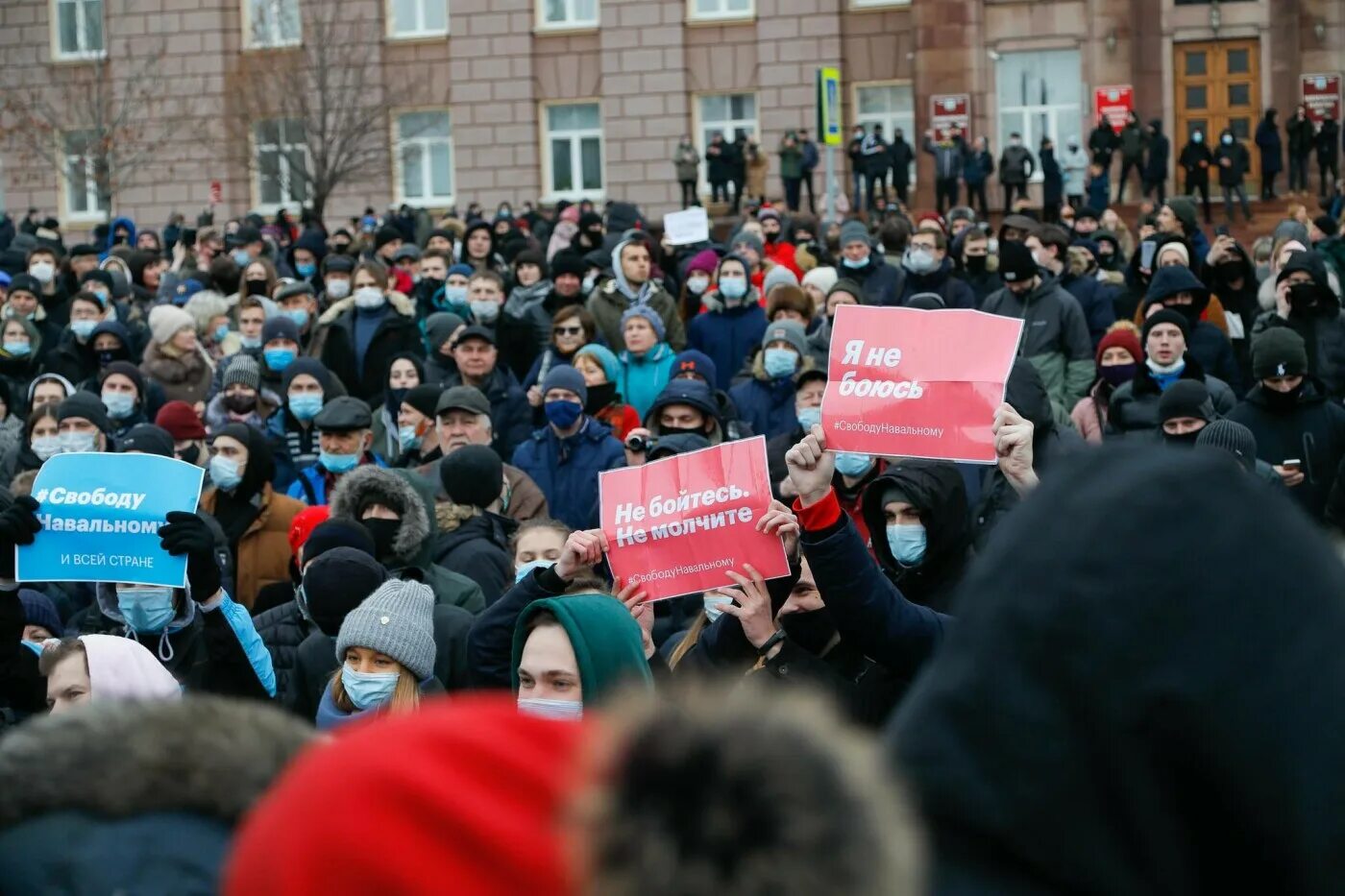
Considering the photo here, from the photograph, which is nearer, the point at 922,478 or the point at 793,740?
the point at 793,740

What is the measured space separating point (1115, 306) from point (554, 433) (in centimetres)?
561

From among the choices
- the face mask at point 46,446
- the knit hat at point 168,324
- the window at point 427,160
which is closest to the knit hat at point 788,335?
the face mask at point 46,446

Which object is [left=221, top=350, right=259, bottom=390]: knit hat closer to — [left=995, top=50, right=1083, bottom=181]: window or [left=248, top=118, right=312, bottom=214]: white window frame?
[left=248, top=118, right=312, bottom=214]: white window frame

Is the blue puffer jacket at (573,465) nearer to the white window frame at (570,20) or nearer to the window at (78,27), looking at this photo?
the white window frame at (570,20)

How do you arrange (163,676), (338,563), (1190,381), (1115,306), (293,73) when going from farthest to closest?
1. (293,73)
2. (1115,306)
3. (1190,381)
4. (338,563)
5. (163,676)

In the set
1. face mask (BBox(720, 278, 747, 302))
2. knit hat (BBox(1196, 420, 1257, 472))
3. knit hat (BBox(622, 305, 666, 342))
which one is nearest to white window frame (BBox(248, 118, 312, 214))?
face mask (BBox(720, 278, 747, 302))

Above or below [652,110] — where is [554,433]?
below

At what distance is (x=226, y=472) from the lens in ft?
29.6

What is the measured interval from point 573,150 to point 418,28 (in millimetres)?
4118

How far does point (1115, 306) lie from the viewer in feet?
46.1

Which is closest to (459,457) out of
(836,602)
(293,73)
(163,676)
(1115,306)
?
(163,676)

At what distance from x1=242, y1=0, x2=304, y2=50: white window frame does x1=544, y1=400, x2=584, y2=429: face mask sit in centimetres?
3016

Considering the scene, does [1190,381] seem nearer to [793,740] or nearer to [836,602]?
[836,602]

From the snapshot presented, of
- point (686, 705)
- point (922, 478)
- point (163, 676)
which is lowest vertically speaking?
point (163, 676)
